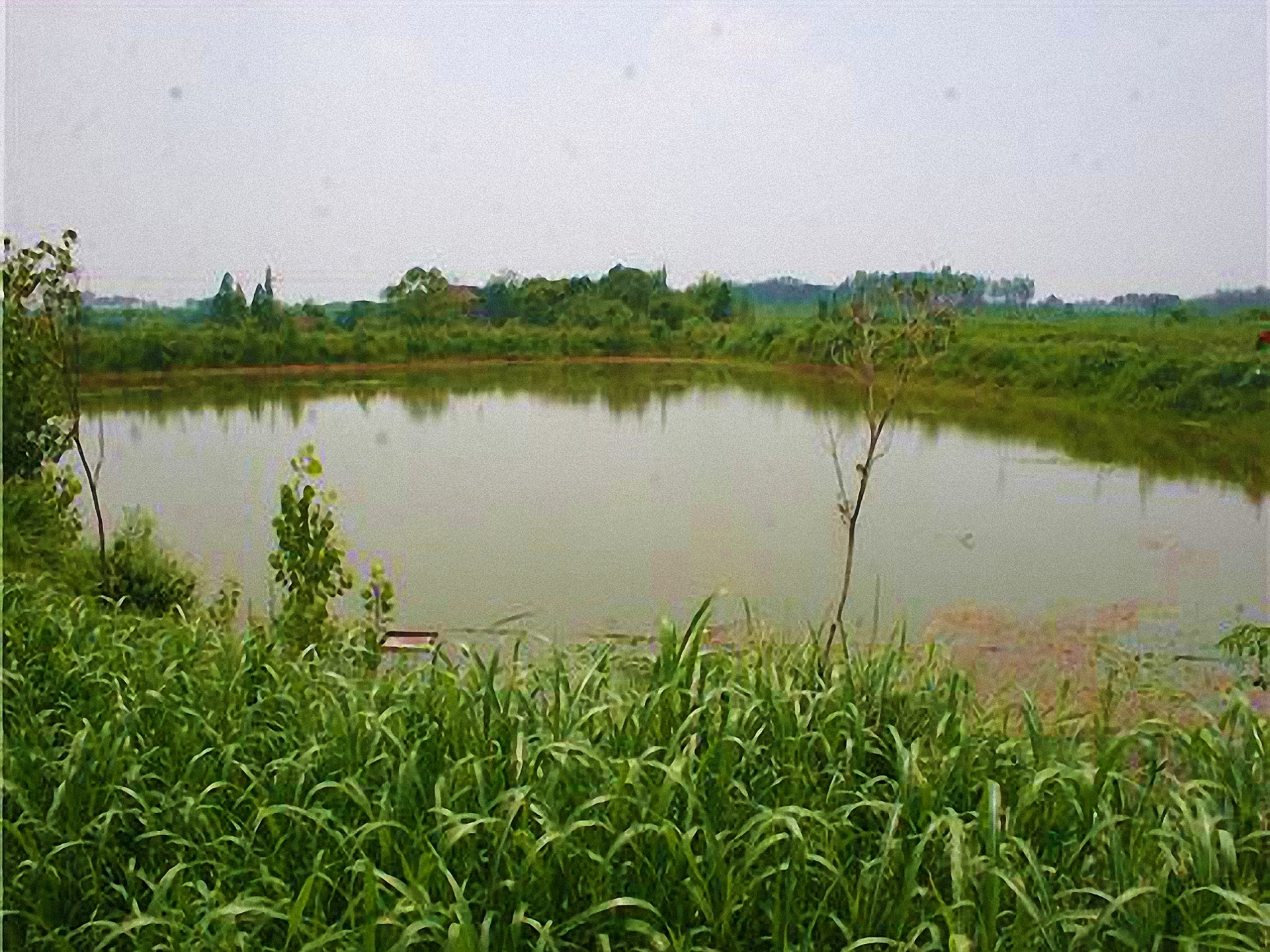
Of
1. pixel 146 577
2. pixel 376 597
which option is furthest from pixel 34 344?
pixel 376 597

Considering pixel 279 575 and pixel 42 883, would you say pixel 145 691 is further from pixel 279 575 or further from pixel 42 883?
pixel 279 575

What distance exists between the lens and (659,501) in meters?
4.48

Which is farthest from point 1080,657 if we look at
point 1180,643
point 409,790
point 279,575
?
point 409,790

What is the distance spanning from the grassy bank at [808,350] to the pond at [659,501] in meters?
0.16

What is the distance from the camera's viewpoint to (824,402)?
5.20m

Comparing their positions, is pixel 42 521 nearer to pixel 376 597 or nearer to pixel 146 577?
pixel 146 577

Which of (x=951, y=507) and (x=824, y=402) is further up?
(x=824, y=402)

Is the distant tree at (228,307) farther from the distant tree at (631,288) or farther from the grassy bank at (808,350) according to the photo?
the distant tree at (631,288)

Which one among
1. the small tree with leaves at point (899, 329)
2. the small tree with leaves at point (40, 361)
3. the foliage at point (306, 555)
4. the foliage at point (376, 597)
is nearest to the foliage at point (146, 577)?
the small tree with leaves at point (40, 361)

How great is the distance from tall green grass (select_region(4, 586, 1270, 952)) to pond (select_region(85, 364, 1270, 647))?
161 centimetres

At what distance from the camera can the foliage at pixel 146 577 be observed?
11.1ft

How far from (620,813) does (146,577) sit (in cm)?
275

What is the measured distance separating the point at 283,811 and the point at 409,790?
134 mm

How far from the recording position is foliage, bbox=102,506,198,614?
3.38 metres
